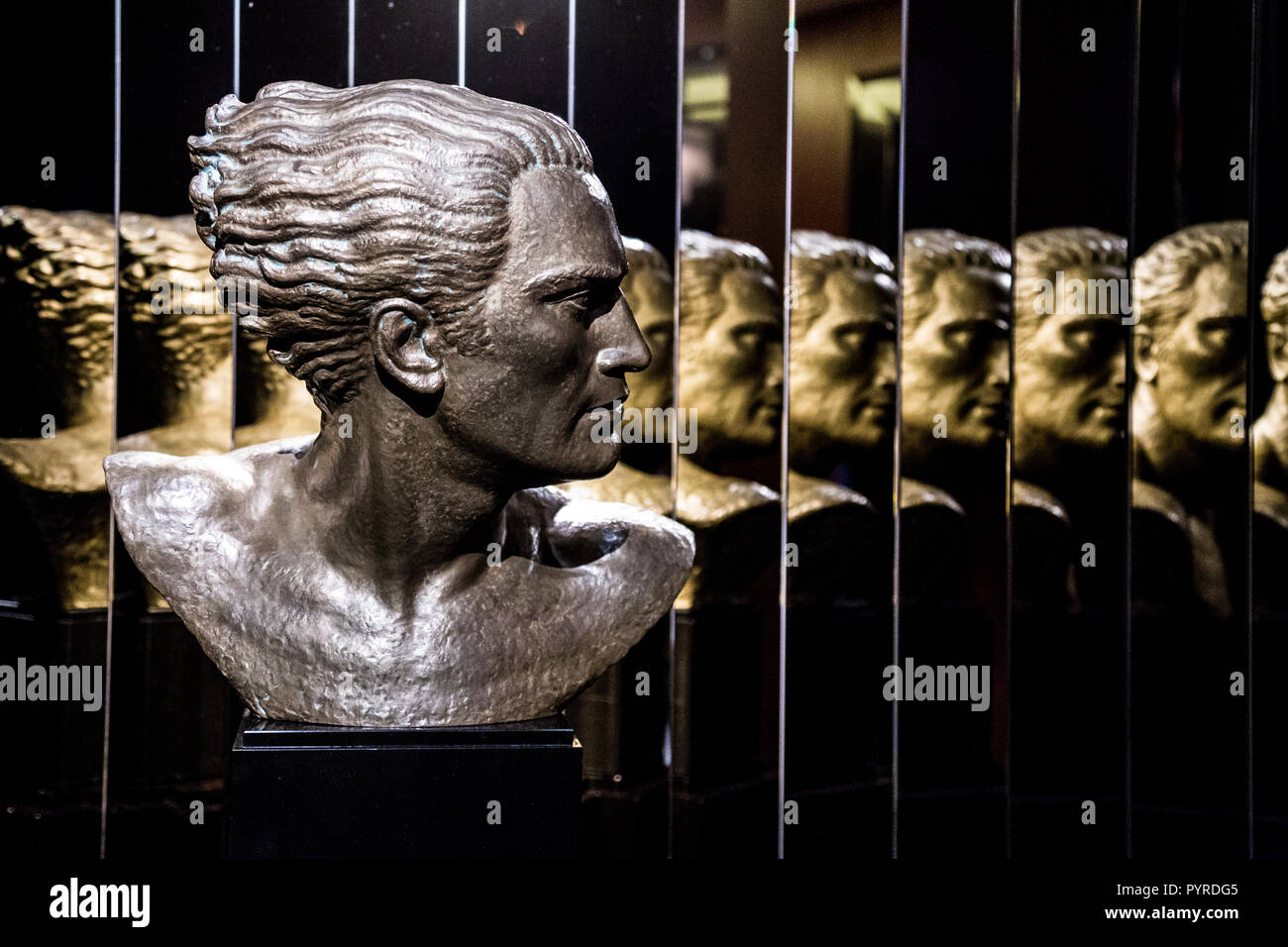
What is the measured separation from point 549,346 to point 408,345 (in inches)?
8.9

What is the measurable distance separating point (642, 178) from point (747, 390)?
28.7 inches

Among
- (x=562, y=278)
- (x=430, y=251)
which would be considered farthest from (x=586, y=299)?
(x=430, y=251)

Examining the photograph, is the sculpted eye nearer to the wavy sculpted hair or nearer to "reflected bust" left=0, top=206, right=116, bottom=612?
the wavy sculpted hair

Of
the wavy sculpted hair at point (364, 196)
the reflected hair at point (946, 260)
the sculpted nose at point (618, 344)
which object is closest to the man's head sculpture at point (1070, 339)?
the reflected hair at point (946, 260)

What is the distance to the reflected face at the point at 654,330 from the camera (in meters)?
3.80

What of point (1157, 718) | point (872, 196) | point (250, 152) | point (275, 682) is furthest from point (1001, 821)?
point (250, 152)

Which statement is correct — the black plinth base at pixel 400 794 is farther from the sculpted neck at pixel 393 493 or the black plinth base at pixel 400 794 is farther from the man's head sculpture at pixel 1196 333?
the man's head sculpture at pixel 1196 333

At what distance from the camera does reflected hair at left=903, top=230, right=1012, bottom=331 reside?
411cm

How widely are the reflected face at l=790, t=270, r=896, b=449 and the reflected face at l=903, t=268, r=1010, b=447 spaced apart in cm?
12

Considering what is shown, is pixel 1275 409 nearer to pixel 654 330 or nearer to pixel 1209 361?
pixel 1209 361

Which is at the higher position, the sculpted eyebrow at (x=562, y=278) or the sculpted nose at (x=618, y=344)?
the sculpted eyebrow at (x=562, y=278)

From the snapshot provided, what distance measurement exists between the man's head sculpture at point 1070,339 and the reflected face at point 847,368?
19.7 inches

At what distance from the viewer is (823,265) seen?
4.07 metres

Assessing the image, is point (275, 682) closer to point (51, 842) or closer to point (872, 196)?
point (51, 842)
